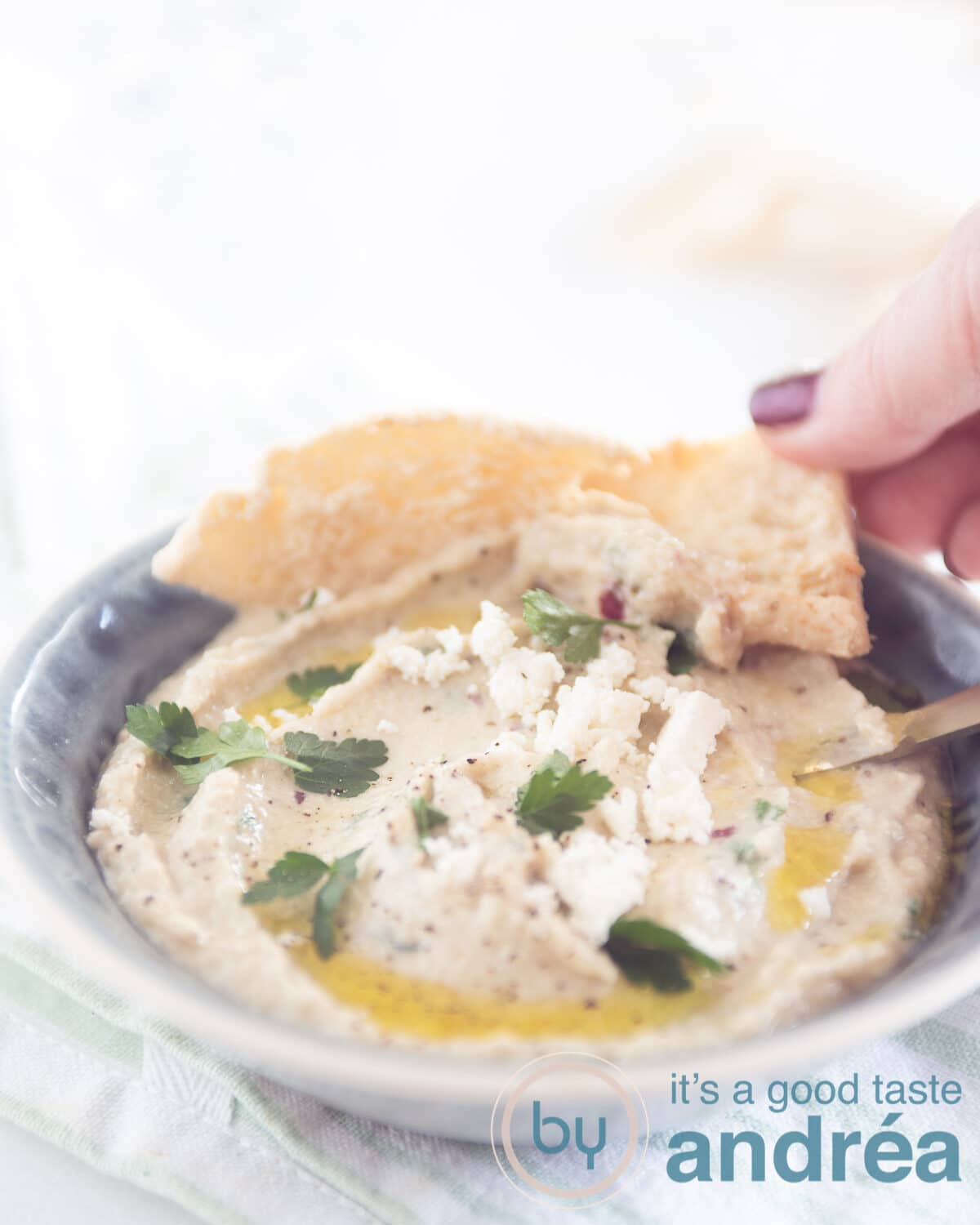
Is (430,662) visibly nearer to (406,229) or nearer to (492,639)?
(492,639)

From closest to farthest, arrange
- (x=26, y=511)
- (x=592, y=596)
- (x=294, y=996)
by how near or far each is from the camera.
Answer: (x=294, y=996)
(x=592, y=596)
(x=26, y=511)

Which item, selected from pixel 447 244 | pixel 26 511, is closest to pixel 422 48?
pixel 447 244

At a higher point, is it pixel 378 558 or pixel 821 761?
pixel 378 558

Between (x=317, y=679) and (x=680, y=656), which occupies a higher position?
(x=317, y=679)

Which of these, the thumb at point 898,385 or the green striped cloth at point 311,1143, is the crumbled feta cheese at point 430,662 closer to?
the green striped cloth at point 311,1143

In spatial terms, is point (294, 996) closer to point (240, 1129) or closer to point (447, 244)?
point (240, 1129)

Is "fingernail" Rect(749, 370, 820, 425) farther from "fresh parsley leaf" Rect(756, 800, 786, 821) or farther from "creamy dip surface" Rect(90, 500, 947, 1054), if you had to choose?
"fresh parsley leaf" Rect(756, 800, 786, 821)

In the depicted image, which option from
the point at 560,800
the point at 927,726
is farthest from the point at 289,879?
the point at 927,726
